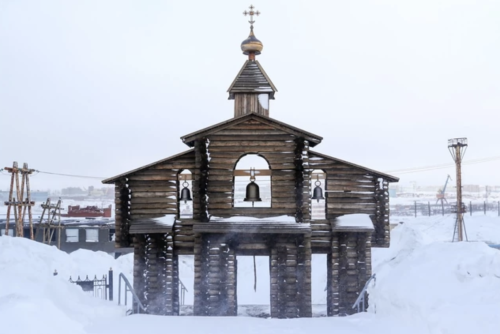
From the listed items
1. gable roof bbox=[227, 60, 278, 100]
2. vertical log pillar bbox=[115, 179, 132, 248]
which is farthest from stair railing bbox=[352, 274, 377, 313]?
vertical log pillar bbox=[115, 179, 132, 248]

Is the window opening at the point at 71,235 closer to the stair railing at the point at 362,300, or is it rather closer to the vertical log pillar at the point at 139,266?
the vertical log pillar at the point at 139,266

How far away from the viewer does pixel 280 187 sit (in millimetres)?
15680

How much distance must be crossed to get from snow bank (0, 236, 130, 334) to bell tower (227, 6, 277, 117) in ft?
30.6

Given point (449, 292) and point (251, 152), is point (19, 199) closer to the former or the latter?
point (251, 152)

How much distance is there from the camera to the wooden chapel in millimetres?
15492

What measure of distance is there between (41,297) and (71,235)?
32.1 metres

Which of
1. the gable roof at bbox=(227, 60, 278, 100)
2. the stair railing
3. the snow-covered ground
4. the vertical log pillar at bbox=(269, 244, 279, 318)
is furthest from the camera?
the gable roof at bbox=(227, 60, 278, 100)

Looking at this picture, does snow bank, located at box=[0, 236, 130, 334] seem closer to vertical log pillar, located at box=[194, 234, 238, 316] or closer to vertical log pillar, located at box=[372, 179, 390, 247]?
vertical log pillar, located at box=[194, 234, 238, 316]

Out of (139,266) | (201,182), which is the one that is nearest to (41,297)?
(139,266)

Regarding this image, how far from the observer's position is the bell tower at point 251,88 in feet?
58.8

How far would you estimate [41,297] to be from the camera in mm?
12172

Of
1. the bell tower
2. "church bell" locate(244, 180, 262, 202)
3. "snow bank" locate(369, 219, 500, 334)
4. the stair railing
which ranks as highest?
the bell tower

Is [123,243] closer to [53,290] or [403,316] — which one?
[53,290]

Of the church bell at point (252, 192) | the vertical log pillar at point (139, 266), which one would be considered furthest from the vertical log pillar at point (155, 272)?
the church bell at point (252, 192)
